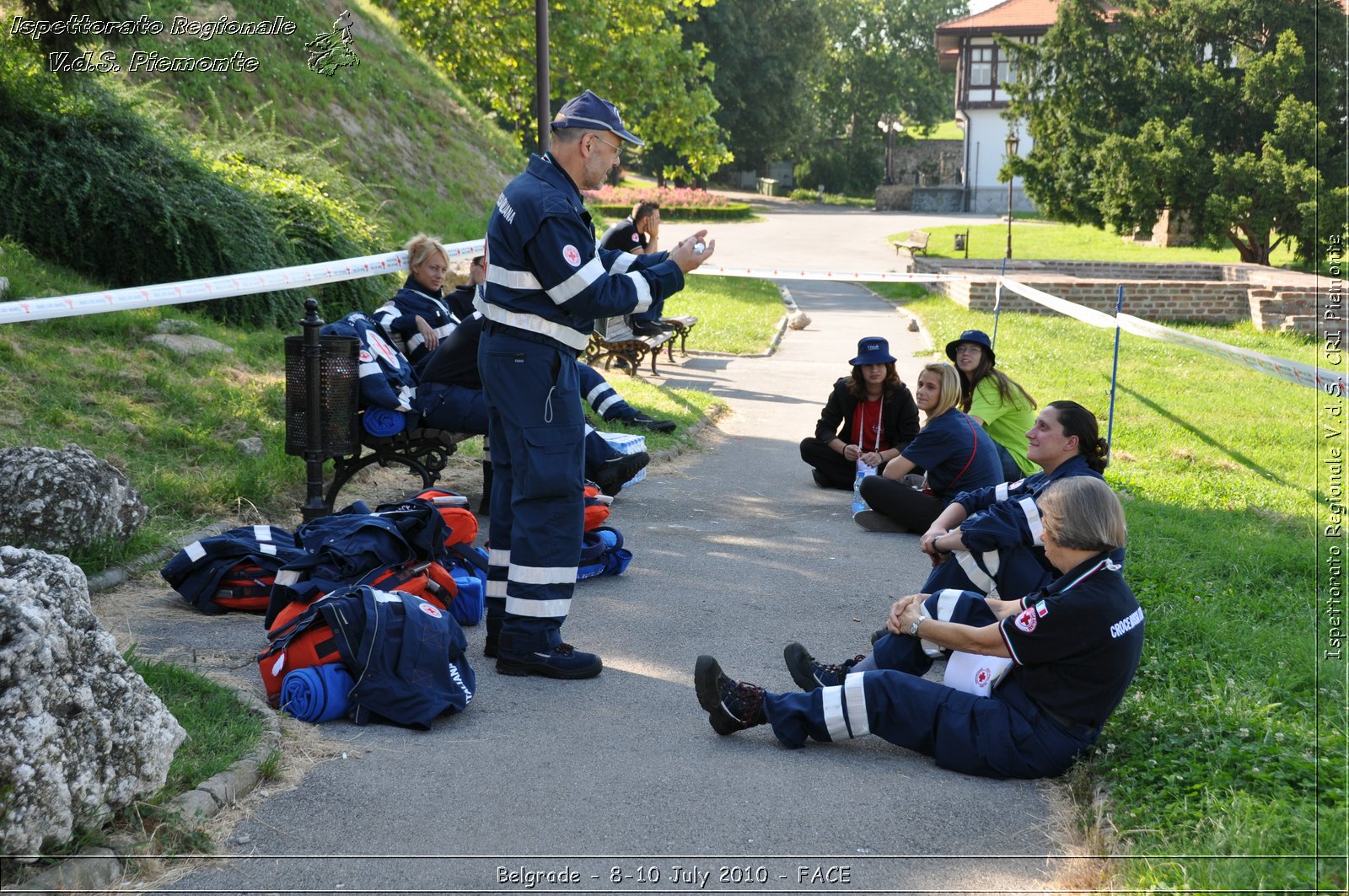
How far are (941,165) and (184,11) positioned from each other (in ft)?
204

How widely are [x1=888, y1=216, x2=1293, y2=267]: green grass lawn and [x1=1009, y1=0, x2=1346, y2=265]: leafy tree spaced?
1.83 meters

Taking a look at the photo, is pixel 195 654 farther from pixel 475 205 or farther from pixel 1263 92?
pixel 1263 92

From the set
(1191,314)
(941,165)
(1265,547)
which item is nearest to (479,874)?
(1265,547)

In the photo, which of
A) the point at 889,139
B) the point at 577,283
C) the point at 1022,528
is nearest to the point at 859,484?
the point at 1022,528

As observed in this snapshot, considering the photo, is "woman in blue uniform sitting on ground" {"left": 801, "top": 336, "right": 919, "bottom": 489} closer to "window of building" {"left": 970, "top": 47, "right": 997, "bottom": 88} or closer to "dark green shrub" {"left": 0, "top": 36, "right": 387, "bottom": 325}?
"dark green shrub" {"left": 0, "top": 36, "right": 387, "bottom": 325}

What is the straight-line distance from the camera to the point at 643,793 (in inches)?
156

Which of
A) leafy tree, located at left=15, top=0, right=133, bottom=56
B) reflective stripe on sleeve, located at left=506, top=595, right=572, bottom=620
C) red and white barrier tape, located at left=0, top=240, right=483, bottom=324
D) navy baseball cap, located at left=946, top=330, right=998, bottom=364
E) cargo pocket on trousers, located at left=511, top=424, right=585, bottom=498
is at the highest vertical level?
leafy tree, located at left=15, top=0, right=133, bottom=56

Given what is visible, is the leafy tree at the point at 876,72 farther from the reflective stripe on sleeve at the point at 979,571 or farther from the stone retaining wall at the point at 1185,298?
the reflective stripe on sleeve at the point at 979,571

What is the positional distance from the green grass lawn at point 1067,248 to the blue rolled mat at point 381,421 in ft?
88.0

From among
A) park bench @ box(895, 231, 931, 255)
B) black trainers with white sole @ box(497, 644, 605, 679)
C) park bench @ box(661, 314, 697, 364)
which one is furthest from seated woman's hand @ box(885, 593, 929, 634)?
park bench @ box(895, 231, 931, 255)

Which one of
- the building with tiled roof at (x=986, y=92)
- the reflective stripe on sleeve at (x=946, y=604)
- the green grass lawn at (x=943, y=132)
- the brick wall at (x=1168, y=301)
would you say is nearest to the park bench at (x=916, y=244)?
the brick wall at (x=1168, y=301)

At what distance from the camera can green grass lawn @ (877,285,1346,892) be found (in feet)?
11.1

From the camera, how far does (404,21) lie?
88.9 ft

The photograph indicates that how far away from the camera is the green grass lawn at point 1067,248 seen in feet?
111
